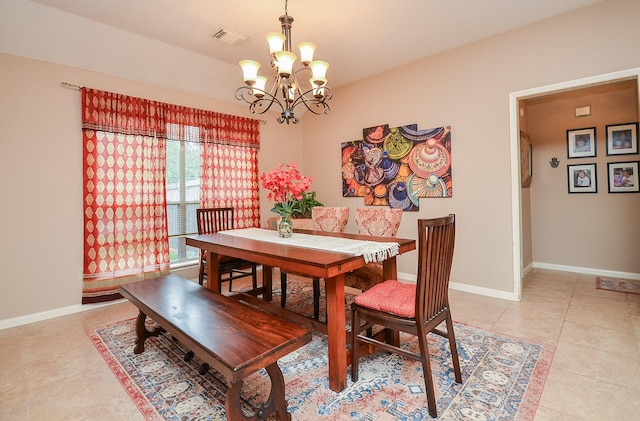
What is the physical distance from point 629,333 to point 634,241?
218cm

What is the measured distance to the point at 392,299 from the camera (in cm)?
179

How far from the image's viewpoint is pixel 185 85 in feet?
12.7

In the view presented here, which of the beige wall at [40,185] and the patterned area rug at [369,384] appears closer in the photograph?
the patterned area rug at [369,384]

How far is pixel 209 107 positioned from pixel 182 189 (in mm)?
1192

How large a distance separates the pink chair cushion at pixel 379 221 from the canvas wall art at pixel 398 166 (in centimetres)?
117

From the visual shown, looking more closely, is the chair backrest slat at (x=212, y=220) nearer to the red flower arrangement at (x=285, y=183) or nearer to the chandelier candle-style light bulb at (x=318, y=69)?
the red flower arrangement at (x=285, y=183)

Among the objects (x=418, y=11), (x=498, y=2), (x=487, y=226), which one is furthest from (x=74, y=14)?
(x=487, y=226)

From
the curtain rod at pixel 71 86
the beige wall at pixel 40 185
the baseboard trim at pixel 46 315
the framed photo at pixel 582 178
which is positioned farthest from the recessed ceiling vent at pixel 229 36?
the framed photo at pixel 582 178

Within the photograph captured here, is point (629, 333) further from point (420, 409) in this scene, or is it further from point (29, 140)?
point (29, 140)

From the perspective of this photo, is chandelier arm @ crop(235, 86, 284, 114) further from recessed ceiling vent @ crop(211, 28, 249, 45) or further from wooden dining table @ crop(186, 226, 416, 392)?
wooden dining table @ crop(186, 226, 416, 392)

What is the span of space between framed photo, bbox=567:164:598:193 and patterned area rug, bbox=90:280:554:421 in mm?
3092

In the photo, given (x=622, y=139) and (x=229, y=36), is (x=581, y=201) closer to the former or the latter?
(x=622, y=139)

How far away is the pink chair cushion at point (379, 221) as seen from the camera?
9.27ft

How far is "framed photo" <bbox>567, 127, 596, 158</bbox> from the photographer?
4.12 meters
